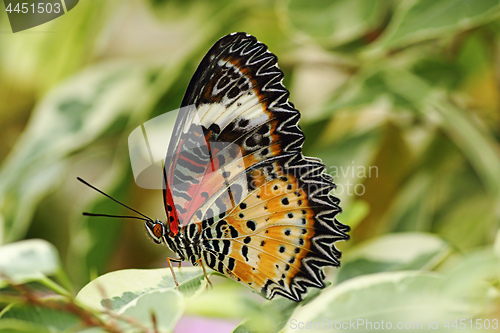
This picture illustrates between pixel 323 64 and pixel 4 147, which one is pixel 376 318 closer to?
pixel 323 64

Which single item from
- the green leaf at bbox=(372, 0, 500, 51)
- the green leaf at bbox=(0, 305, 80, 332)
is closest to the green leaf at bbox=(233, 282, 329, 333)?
the green leaf at bbox=(0, 305, 80, 332)

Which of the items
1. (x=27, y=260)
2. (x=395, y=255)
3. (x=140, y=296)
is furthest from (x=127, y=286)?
(x=395, y=255)

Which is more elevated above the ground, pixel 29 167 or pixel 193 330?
pixel 29 167

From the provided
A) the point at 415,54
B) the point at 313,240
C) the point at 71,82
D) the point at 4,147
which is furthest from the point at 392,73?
the point at 4,147

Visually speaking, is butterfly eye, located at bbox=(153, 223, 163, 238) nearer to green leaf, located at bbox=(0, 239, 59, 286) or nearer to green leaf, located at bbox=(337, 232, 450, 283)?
green leaf, located at bbox=(0, 239, 59, 286)

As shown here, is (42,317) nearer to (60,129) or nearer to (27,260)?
(27,260)

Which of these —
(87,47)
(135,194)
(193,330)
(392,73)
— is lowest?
(193,330)

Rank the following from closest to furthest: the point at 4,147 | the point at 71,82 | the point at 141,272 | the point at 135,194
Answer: the point at 141,272 < the point at 71,82 < the point at 135,194 < the point at 4,147
